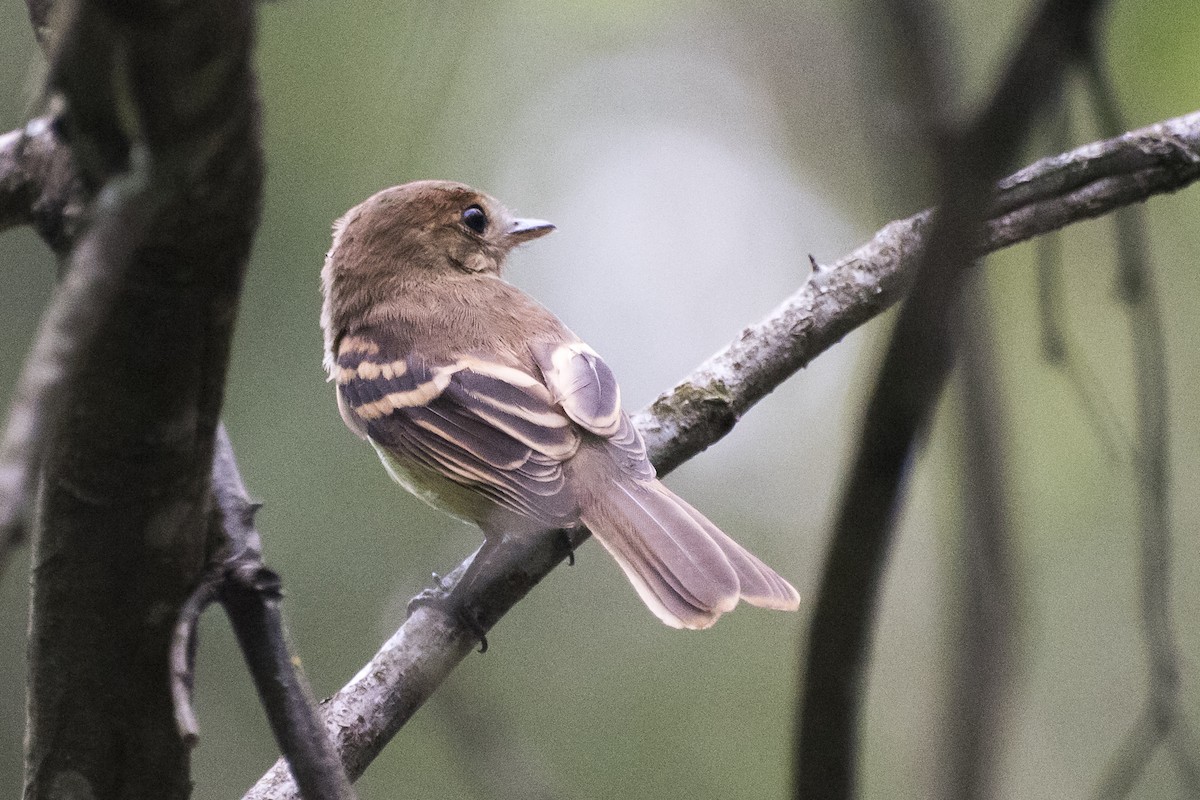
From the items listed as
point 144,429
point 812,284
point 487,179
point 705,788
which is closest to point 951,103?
point 144,429

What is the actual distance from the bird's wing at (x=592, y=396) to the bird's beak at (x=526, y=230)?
0.91 m

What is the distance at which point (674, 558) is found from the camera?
352cm

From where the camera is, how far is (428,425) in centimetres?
410

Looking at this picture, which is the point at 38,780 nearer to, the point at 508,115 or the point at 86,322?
the point at 86,322

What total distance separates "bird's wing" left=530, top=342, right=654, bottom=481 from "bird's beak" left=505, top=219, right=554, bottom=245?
0.91m

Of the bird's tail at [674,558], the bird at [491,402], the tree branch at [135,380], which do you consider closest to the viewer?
the tree branch at [135,380]

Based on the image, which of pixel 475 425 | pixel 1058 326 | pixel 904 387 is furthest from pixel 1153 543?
pixel 475 425

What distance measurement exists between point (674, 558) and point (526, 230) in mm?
2204

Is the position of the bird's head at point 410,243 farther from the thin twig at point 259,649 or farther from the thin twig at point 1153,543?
the thin twig at point 1153,543

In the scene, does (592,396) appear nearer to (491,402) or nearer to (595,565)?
(491,402)

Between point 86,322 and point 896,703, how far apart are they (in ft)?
22.9

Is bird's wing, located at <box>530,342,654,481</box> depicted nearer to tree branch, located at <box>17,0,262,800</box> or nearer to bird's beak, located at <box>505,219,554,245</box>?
bird's beak, located at <box>505,219,554,245</box>

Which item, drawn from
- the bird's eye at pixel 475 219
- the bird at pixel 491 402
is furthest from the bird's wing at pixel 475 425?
the bird's eye at pixel 475 219

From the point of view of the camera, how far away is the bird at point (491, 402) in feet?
11.7
